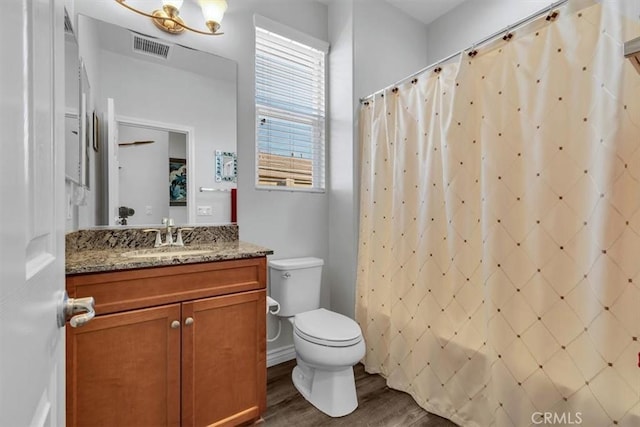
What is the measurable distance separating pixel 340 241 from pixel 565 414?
5.06 ft

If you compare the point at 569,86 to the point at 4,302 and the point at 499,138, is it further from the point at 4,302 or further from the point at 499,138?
the point at 4,302

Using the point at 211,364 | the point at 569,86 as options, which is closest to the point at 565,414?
the point at 569,86

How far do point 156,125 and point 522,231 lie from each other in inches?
80.0

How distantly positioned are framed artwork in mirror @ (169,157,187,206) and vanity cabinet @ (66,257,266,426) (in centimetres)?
69

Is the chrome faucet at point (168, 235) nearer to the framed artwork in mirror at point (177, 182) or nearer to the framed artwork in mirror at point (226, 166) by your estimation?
the framed artwork in mirror at point (177, 182)

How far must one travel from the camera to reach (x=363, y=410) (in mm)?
1693

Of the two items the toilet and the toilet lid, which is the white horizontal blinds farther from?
the toilet lid

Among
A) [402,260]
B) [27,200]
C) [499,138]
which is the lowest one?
[402,260]

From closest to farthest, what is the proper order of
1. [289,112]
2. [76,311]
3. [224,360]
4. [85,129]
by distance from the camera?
[76,311], [224,360], [85,129], [289,112]

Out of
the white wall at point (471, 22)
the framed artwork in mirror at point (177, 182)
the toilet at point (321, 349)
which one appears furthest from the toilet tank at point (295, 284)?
the white wall at point (471, 22)

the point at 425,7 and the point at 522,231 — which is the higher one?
the point at 425,7

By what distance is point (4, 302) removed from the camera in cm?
32

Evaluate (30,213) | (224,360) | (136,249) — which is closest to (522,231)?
(224,360)

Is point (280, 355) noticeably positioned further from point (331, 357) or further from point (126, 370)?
point (126, 370)
